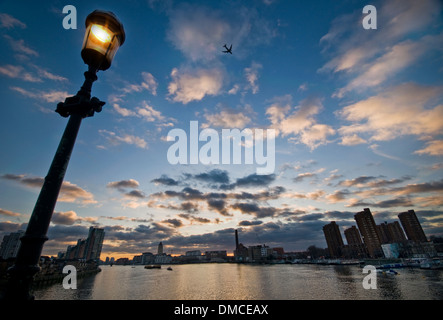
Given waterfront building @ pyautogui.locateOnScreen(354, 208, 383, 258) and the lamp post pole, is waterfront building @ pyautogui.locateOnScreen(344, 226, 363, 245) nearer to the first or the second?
waterfront building @ pyautogui.locateOnScreen(354, 208, 383, 258)

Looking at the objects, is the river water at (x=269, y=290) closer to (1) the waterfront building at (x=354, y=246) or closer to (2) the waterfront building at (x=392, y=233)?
(1) the waterfront building at (x=354, y=246)

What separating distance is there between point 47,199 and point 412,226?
223097 mm

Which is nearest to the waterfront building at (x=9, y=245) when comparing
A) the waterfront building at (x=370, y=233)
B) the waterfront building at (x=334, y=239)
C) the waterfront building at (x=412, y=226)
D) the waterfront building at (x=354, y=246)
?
the waterfront building at (x=370, y=233)

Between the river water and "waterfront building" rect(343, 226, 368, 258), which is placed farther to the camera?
"waterfront building" rect(343, 226, 368, 258)

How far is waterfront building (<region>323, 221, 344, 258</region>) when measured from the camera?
609 ft

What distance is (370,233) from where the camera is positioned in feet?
485

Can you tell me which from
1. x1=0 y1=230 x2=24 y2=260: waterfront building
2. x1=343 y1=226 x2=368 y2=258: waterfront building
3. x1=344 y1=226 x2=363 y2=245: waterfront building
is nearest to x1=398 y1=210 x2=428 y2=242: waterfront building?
x1=343 y1=226 x2=368 y2=258: waterfront building

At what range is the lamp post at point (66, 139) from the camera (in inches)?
107

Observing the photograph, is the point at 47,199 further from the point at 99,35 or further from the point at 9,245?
the point at 9,245

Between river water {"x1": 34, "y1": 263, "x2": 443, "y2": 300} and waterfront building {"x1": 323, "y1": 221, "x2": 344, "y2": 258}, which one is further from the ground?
waterfront building {"x1": 323, "y1": 221, "x2": 344, "y2": 258}

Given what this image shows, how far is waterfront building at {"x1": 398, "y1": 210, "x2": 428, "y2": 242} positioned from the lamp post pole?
219 meters

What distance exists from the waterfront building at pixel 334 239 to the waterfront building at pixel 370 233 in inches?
1365
